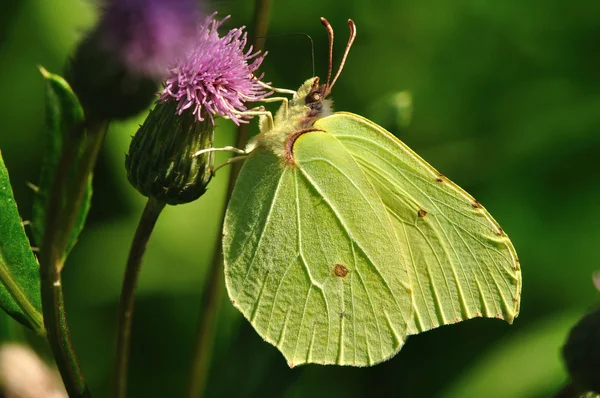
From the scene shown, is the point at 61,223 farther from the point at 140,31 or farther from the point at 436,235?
the point at 436,235

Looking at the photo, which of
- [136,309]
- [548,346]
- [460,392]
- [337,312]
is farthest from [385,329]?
[136,309]

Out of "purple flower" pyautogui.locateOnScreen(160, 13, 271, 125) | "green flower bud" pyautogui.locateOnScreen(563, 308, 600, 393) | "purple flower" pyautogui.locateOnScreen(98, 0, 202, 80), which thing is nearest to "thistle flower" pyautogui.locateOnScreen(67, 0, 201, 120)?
"purple flower" pyautogui.locateOnScreen(98, 0, 202, 80)

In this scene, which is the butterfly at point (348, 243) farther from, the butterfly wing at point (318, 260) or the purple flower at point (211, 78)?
the purple flower at point (211, 78)

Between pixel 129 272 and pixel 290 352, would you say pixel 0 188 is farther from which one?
pixel 290 352

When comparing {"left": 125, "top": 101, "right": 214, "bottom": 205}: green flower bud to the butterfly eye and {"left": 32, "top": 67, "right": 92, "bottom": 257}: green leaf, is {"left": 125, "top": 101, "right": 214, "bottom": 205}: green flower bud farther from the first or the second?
the butterfly eye

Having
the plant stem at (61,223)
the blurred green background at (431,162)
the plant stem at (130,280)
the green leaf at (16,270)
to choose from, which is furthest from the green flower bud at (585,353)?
the green leaf at (16,270)

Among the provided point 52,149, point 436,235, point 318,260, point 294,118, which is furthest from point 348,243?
point 52,149
